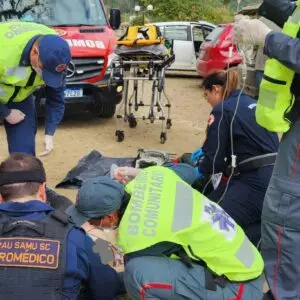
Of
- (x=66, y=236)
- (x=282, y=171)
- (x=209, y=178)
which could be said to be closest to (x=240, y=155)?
(x=209, y=178)

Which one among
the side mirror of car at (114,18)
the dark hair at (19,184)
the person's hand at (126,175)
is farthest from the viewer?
the side mirror of car at (114,18)

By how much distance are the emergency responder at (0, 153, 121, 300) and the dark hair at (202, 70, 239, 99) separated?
181cm

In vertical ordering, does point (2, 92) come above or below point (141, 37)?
above

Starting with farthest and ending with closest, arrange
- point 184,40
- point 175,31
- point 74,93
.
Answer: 1. point 175,31
2. point 184,40
3. point 74,93

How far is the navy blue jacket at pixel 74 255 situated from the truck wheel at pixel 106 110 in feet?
19.3

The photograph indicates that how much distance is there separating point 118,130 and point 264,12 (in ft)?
15.2

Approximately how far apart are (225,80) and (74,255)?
2000mm

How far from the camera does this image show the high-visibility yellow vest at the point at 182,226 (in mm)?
2459

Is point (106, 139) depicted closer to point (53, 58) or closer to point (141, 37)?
point (141, 37)

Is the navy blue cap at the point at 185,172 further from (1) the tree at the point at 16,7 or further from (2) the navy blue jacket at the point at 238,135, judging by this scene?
(1) the tree at the point at 16,7

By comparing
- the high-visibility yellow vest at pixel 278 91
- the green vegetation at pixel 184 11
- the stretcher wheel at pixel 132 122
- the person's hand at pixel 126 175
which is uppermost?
the high-visibility yellow vest at pixel 278 91

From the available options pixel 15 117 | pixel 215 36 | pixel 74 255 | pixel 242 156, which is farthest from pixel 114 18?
pixel 74 255

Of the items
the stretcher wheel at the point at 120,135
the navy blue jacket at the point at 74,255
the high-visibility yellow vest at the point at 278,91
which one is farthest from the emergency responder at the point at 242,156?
the stretcher wheel at the point at 120,135

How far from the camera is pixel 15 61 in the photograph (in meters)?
3.73
